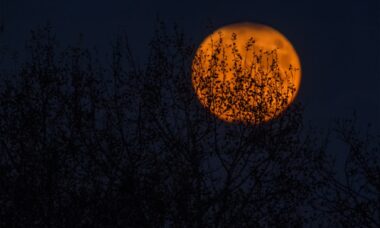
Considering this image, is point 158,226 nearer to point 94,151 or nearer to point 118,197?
point 118,197

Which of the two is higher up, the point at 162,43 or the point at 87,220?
the point at 162,43

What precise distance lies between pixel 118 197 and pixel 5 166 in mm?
3324

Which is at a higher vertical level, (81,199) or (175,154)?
(175,154)

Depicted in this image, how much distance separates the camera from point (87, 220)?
58.9ft

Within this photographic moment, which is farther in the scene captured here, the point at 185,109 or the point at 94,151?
the point at 185,109

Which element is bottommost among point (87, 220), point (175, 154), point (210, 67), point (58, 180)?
point (87, 220)

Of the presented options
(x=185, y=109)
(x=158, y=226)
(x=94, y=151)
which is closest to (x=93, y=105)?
(x=94, y=151)

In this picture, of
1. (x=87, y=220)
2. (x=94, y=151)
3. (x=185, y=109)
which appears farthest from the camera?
(x=185, y=109)

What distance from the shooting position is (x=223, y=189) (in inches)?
755

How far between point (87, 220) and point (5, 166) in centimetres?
285

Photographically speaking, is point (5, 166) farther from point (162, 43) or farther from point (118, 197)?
point (162, 43)

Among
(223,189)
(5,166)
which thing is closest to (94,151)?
(5,166)

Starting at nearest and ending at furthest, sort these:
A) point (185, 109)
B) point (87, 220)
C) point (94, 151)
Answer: point (87, 220), point (94, 151), point (185, 109)

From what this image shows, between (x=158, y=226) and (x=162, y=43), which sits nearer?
(x=158, y=226)
